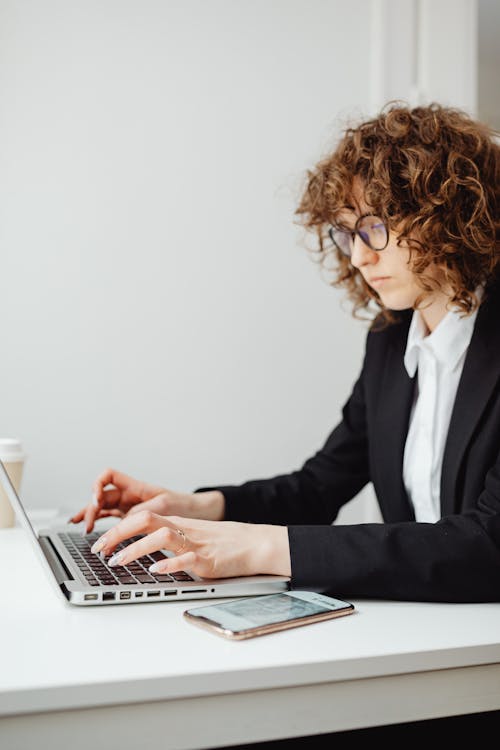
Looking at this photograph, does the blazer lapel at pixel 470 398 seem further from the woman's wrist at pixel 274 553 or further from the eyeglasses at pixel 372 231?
the woman's wrist at pixel 274 553

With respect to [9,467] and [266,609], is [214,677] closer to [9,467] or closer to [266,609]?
[266,609]

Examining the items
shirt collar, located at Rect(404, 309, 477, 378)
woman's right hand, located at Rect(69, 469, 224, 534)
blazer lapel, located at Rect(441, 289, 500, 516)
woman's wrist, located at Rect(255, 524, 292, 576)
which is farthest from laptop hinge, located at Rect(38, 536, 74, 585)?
shirt collar, located at Rect(404, 309, 477, 378)

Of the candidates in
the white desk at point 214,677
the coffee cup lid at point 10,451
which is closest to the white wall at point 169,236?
the coffee cup lid at point 10,451

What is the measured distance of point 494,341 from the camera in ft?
3.71

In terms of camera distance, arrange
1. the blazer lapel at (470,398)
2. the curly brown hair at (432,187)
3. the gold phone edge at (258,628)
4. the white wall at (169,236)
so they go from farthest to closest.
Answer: the white wall at (169,236) < the curly brown hair at (432,187) < the blazer lapel at (470,398) < the gold phone edge at (258,628)

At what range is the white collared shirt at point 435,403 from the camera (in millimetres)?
1207

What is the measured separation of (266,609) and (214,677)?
17 cm

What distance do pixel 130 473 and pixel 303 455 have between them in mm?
482

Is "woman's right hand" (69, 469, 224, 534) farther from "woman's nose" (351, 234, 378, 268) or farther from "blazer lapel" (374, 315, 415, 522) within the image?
"woman's nose" (351, 234, 378, 268)

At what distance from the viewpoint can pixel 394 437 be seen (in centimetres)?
127

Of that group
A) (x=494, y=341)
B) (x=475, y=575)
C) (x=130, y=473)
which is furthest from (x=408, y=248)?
(x=130, y=473)

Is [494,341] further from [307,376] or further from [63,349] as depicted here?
[63,349]

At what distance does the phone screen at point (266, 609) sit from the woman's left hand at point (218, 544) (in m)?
0.05

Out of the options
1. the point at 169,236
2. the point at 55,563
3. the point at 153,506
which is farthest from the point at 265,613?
the point at 169,236
